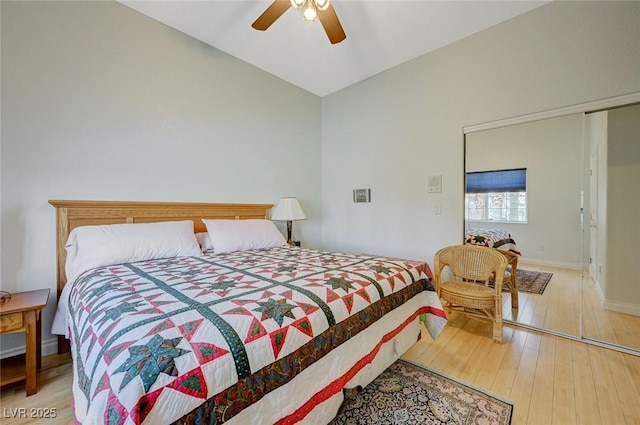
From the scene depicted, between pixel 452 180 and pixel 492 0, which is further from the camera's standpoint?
pixel 452 180

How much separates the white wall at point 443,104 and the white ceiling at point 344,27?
193 millimetres

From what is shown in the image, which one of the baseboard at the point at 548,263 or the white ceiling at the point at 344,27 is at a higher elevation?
the white ceiling at the point at 344,27

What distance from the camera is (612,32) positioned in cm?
199

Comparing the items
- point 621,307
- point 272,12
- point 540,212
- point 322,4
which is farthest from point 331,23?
point 621,307

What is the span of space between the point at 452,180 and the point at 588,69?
1.29 metres

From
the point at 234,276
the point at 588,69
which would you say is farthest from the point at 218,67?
the point at 588,69

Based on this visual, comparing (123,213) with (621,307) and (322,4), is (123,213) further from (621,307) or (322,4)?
(621,307)

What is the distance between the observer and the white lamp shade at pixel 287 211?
3223 millimetres

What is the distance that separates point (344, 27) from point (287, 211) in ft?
6.60

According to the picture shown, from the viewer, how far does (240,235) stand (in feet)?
8.49

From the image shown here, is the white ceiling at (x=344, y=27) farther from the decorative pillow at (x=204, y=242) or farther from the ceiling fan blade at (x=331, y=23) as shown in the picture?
the decorative pillow at (x=204, y=242)

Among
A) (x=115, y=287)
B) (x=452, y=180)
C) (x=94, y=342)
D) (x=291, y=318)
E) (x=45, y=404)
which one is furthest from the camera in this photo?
(x=452, y=180)

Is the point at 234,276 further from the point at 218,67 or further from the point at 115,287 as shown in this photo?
the point at 218,67

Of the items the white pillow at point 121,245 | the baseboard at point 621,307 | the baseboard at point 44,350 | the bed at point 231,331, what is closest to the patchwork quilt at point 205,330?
the bed at point 231,331
